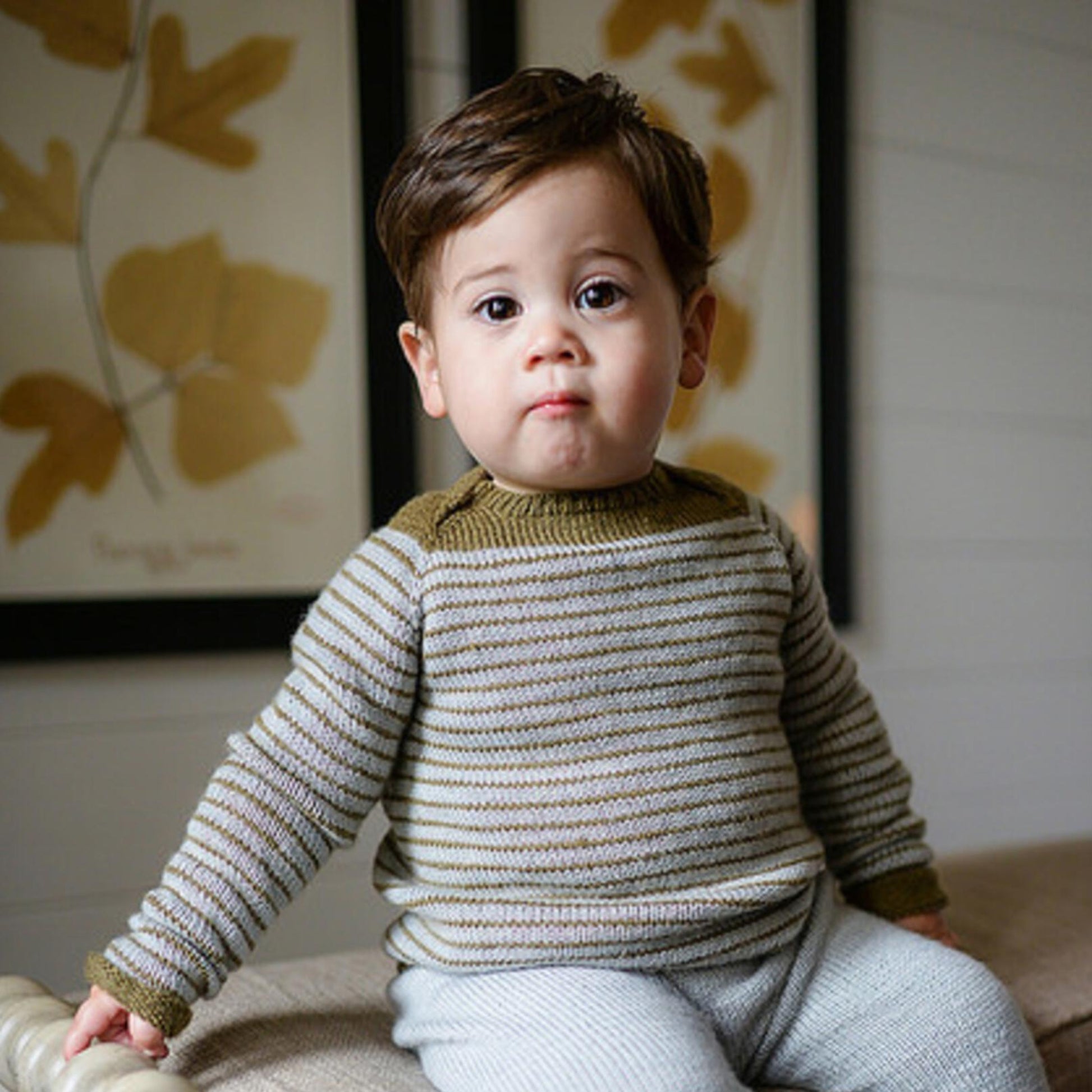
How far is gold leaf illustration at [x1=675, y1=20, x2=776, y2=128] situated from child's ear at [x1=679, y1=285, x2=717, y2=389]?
98cm

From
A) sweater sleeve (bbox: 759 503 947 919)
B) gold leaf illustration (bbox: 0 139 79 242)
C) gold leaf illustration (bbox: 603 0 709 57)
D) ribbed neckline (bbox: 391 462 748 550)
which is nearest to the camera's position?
ribbed neckline (bbox: 391 462 748 550)

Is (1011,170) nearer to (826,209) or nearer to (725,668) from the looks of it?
(826,209)

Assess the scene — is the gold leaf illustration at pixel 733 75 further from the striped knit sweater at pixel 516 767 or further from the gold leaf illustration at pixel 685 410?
the striped knit sweater at pixel 516 767

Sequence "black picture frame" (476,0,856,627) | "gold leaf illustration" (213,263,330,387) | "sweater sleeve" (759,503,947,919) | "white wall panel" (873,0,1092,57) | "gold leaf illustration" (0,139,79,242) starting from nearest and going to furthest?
"sweater sleeve" (759,503,947,919) → "gold leaf illustration" (0,139,79,242) → "gold leaf illustration" (213,263,330,387) → "black picture frame" (476,0,856,627) → "white wall panel" (873,0,1092,57)

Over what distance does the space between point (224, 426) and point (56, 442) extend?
7.2 inches

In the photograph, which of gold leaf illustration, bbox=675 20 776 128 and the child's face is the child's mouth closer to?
the child's face

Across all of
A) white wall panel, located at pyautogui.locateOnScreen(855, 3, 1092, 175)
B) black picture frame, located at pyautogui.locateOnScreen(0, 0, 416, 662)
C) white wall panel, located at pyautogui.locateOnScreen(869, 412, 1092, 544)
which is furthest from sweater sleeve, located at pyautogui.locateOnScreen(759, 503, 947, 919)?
white wall panel, located at pyautogui.locateOnScreen(855, 3, 1092, 175)

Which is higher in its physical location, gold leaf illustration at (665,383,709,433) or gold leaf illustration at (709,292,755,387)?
gold leaf illustration at (709,292,755,387)

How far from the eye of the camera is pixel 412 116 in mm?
1633

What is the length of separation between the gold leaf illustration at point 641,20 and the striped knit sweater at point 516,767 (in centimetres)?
104

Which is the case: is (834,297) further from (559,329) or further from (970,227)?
(559,329)

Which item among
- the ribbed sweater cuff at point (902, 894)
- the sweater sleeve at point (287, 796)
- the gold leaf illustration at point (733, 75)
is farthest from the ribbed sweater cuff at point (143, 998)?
the gold leaf illustration at point (733, 75)

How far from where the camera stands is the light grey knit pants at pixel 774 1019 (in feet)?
2.70

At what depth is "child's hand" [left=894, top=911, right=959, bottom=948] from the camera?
107cm
